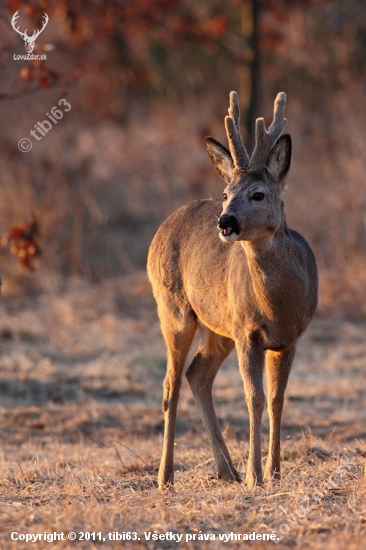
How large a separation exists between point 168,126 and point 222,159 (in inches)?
641

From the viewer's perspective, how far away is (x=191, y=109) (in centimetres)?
2272

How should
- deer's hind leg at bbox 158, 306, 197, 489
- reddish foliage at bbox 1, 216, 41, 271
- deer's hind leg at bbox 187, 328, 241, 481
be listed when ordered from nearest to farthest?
deer's hind leg at bbox 158, 306, 197, 489 → deer's hind leg at bbox 187, 328, 241, 481 → reddish foliage at bbox 1, 216, 41, 271

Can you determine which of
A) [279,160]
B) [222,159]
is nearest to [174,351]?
[222,159]

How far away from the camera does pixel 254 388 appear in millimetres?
6086

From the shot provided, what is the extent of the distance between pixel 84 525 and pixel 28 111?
18096 mm

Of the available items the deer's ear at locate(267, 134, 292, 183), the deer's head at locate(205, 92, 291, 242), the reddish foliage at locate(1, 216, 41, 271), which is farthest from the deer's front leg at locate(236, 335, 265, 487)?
the reddish foliage at locate(1, 216, 41, 271)

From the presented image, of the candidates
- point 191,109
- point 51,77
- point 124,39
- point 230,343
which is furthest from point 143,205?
point 230,343

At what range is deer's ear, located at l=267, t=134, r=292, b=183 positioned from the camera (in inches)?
232

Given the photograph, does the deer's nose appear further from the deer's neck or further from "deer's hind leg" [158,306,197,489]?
"deer's hind leg" [158,306,197,489]

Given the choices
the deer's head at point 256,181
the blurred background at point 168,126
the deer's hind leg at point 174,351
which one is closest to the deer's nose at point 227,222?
the deer's head at point 256,181

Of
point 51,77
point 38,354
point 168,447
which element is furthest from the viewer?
point 38,354

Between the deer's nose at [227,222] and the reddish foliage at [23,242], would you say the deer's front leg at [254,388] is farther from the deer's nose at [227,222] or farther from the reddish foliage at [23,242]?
the reddish foliage at [23,242]

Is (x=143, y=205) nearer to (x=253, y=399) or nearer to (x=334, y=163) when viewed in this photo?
(x=334, y=163)

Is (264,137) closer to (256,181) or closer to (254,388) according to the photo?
(256,181)
